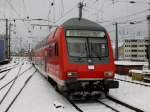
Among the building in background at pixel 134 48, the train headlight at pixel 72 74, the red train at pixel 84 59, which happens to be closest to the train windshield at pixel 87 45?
the red train at pixel 84 59

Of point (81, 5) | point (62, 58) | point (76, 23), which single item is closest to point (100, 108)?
point (62, 58)

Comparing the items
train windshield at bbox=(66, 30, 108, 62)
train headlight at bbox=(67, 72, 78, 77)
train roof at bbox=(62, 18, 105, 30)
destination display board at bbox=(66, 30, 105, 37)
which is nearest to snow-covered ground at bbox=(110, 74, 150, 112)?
train windshield at bbox=(66, 30, 108, 62)

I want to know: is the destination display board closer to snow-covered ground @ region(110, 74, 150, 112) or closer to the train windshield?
the train windshield

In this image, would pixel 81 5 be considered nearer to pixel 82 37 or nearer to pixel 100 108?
pixel 82 37

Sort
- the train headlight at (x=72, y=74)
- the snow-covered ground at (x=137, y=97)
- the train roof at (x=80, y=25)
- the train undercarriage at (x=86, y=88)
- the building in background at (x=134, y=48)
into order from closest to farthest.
Result: 1. the snow-covered ground at (x=137, y=97)
2. the train undercarriage at (x=86, y=88)
3. the train headlight at (x=72, y=74)
4. the train roof at (x=80, y=25)
5. the building in background at (x=134, y=48)

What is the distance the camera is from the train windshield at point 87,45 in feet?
39.5

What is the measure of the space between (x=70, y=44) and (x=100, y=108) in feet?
9.07

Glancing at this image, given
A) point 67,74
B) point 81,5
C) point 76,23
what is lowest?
point 67,74

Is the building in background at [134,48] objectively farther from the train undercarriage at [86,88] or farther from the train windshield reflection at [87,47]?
the train undercarriage at [86,88]

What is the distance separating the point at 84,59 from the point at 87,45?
0.60m

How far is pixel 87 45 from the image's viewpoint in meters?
12.3

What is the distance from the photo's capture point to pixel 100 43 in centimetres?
1247

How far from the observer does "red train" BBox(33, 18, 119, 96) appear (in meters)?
11.6

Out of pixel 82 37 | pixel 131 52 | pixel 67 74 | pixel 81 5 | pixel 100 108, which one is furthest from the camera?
pixel 131 52
